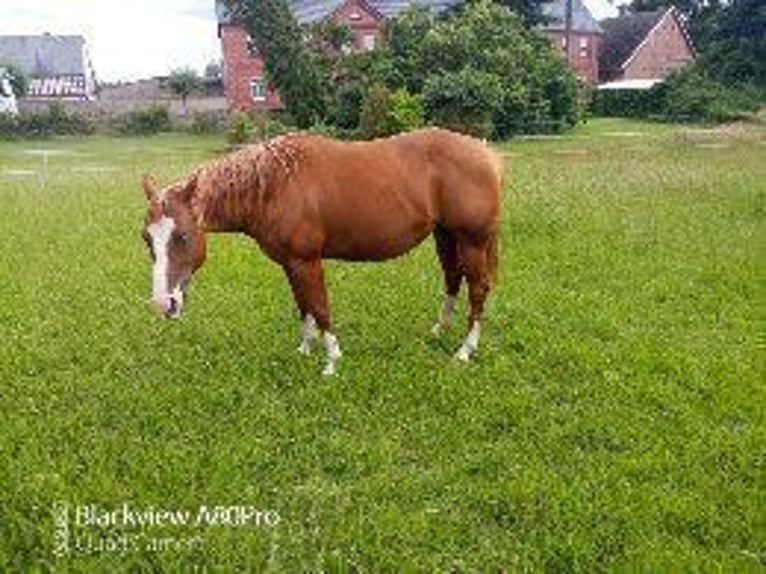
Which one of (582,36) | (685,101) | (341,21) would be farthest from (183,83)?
(685,101)

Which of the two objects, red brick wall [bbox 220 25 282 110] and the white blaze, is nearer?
the white blaze

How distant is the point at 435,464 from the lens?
560 cm

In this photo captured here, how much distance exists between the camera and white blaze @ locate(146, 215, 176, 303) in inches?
244

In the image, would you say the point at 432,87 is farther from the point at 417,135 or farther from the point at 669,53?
the point at 669,53

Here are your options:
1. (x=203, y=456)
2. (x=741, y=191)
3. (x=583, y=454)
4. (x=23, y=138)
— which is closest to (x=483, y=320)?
(x=583, y=454)

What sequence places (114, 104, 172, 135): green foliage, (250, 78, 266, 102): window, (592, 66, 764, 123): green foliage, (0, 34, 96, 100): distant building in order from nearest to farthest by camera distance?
(592, 66, 764, 123): green foliage, (114, 104, 172, 135): green foliage, (250, 78, 266, 102): window, (0, 34, 96, 100): distant building

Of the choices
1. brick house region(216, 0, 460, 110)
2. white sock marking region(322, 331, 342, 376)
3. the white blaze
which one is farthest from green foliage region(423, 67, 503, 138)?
the white blaze

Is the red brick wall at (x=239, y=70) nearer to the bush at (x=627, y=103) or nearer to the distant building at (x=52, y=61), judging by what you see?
the bush at (x=627, y=103)

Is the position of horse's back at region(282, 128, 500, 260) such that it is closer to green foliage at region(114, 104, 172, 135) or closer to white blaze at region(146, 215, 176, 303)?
white blaze at region(146, 215, 176, 303)

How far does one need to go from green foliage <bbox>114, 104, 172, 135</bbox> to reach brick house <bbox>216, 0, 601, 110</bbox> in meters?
5.94

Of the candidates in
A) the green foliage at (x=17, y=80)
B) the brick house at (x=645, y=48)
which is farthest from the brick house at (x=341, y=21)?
the green foliage at (x=17, y=80)

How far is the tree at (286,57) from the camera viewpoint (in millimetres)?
40969

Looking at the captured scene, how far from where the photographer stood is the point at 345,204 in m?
7.17

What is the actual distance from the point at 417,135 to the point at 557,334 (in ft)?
7.05
